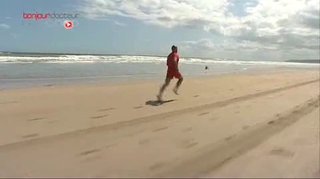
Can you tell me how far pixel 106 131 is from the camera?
725cm

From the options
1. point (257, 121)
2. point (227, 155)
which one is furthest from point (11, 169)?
point (257, 121)

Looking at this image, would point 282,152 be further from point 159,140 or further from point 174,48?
point 174,48

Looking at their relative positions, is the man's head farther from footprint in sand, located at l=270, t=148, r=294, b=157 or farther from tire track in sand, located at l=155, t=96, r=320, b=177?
footprint in sand, located at l=270, t=148, r=294, b=157

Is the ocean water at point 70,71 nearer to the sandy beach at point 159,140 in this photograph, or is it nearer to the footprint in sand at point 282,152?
the sandy beach at point 159,140

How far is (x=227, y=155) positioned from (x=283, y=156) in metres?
0.77

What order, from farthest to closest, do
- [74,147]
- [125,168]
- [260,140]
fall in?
1. [260,140]
2. [74,147]
3. [125,168]

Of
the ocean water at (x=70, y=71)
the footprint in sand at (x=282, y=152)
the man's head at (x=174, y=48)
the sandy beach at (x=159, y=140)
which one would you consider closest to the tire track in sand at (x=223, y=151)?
the sandy beach at (x=159, y=140)

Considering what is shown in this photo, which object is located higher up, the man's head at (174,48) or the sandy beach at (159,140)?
the man's head at (174,48)

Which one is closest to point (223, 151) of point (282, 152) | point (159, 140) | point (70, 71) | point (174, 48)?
point (282, 152)

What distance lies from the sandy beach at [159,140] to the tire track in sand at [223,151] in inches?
0.5

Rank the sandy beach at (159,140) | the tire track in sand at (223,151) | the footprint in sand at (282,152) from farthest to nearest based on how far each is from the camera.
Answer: the footprint in sand at (282,152)
the sandy beach at (159,140)
the tire track in sand at (223,151)

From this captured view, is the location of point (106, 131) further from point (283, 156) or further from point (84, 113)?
point (283, 156)

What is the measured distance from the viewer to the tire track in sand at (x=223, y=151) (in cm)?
471

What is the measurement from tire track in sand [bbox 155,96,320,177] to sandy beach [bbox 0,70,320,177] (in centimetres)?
1
